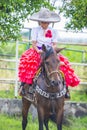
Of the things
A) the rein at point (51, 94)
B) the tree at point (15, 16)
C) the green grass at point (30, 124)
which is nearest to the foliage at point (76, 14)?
the tree at point (15, 16)

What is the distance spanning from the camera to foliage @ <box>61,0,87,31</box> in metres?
10.7

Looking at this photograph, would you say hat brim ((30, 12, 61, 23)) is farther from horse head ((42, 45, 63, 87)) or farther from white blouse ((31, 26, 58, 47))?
horse head ((42, 45, 63, 87))

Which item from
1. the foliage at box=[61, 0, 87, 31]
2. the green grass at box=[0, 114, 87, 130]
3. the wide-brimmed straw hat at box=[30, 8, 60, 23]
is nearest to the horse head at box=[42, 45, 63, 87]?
the wide-brimmed straw hat at box=[30, 8, 60, 23]

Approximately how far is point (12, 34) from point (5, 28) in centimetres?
20

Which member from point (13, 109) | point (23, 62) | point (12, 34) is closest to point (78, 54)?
point (13, 109)

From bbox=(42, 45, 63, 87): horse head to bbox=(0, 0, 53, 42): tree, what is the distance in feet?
6.95

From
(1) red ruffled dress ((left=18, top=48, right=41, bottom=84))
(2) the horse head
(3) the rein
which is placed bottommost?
(3) the rein

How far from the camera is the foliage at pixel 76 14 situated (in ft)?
35.0

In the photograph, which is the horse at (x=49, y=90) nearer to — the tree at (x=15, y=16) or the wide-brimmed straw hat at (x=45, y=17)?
the wide-brimmed straw hat at (x=45, y=17)

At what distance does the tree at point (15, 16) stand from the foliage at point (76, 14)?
100 centimetres

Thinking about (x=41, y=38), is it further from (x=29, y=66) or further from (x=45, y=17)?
(x=29, y=66)

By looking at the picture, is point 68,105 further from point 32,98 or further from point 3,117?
point 32,98

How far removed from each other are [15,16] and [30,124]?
2.40 m

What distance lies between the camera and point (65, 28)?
11258mm
